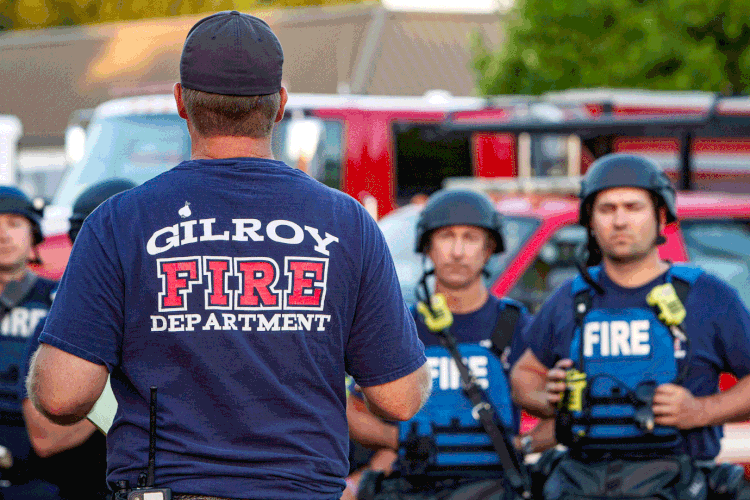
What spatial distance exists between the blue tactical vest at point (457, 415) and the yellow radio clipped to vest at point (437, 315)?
84 millimetres

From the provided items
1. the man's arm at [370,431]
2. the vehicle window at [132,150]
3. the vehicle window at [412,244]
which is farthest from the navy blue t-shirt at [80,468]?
the vehicle window at [132,150]

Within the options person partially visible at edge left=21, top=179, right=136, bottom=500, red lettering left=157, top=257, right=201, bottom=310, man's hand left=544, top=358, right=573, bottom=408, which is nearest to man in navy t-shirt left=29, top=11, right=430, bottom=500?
red lettering left=157, top=257, right=201, bottom=310

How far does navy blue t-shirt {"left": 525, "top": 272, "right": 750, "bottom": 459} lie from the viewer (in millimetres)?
3664

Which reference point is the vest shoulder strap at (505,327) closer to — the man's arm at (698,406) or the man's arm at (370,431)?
the man's arm at (370,431)

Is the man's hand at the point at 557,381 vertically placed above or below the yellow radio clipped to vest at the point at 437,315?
below

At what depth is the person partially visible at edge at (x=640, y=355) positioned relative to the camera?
3.66 meters

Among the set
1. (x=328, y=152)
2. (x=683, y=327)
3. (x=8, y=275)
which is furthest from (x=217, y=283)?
(x=328, y=152)

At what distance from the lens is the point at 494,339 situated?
161 inches

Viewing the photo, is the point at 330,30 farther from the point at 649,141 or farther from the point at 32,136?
the point at 649,141

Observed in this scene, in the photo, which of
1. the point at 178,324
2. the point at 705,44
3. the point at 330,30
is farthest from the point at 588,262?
the point at 330,30

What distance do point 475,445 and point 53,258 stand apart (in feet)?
14.3

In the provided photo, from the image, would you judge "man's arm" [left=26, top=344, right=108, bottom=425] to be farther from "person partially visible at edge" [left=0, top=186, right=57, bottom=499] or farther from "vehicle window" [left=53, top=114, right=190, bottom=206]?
"vehicle window" [left=53, top=114, right=190, bottom=206]

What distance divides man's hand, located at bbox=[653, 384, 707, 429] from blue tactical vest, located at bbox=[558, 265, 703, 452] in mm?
45

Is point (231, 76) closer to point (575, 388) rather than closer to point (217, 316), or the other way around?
point (217, 316)
